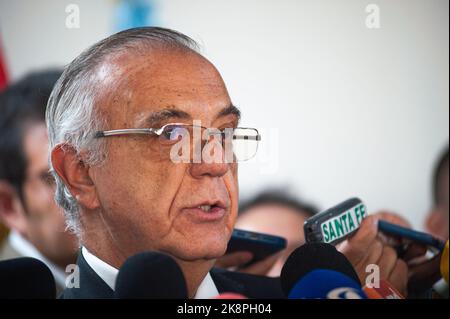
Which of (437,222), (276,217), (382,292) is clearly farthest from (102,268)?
(437,222)

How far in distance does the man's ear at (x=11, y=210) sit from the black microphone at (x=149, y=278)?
3.25ft

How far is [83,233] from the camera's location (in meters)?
2.05

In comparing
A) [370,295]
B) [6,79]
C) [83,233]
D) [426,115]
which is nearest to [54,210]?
[83,233]

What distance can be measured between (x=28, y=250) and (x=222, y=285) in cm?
69

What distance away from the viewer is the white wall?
233 cm

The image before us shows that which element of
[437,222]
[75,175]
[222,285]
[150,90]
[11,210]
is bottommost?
[437,222]

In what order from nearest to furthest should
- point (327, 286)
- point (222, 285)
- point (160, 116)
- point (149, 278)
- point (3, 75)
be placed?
point (149, 278) → point (327, 286) → point (160, 116) → point (222, 285) → point (3, 75)

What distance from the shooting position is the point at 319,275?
1701 millimetres

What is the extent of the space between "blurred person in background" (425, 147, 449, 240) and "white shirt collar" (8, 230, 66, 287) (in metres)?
1.52

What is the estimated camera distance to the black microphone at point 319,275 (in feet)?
5.51

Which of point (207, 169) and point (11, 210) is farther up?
point (207, 169)

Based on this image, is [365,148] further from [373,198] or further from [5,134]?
[5,134]

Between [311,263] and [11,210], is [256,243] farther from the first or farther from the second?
[11,210]

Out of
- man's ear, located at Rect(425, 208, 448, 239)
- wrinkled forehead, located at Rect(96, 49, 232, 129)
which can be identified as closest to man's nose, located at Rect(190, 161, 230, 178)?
wrinkled forehead, located at Rect(96, 49, 232, 129)
